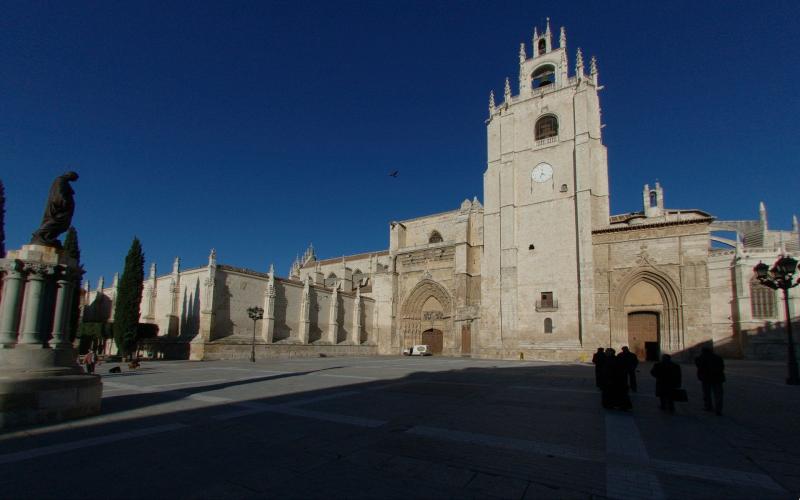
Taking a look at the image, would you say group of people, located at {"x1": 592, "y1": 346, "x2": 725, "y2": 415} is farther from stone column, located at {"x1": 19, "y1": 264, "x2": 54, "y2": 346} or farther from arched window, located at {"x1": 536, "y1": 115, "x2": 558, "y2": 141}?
arched window, located at {"x1": 536, "y1": 115, "x2": 558, "y2": 141}

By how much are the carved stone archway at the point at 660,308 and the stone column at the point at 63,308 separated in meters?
27.7

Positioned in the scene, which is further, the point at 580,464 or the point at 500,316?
the point at 500,316

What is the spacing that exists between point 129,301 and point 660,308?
33668 millimetres

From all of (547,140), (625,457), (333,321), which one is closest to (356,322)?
(333,321)

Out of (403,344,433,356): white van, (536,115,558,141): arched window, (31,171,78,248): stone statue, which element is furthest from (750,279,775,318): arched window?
(31,171,78,248): stone statue

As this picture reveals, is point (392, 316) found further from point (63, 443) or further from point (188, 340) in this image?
point (63, 443)

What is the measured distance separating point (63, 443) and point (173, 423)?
1436 mm

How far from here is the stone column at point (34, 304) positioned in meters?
6.67

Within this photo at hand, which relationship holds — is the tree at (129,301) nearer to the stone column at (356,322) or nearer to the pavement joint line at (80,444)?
the stone column at (356,322)

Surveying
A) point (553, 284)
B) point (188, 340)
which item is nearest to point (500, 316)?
point (553, 284)

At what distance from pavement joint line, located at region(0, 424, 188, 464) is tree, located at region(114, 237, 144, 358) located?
2270cm

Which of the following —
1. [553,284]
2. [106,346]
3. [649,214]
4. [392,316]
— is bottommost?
[106,346]

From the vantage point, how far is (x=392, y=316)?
3862 cm

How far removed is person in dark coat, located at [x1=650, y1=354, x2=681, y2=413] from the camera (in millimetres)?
7855
